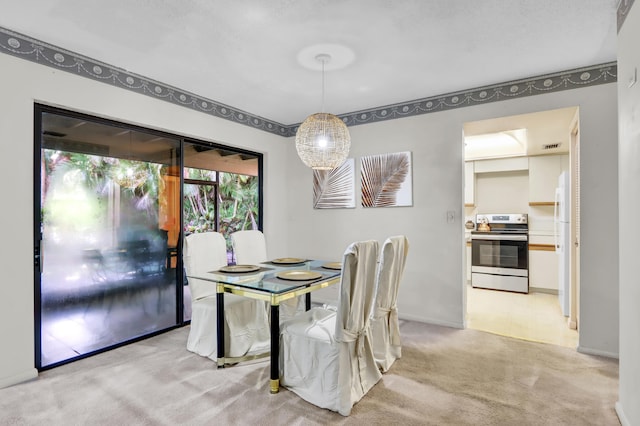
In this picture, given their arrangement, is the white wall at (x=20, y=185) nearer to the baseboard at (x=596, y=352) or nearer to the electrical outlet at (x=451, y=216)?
the electrical outlet at (x=451, y=216)

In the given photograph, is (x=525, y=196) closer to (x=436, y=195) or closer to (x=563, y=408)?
(x=436, y=195)

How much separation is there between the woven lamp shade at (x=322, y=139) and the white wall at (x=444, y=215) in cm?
141

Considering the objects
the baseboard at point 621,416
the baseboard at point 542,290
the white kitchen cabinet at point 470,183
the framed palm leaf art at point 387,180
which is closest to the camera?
the baseboard at point 621,416

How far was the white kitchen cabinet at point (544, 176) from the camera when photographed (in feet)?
16.7

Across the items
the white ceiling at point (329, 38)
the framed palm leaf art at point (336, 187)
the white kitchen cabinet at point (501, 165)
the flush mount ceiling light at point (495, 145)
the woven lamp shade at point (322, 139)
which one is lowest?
the framed palm leaf art at point (336, 187)

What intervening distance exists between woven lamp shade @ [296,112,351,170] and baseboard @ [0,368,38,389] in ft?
8.42

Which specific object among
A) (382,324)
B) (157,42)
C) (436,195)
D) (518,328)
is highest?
(157,42)

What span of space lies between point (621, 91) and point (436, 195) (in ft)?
6.26

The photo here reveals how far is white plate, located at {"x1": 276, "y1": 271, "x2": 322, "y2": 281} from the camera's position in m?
2.48

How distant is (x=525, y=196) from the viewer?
18.2 feet

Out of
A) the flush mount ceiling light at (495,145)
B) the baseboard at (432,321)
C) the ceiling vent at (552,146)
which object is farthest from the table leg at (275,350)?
the ceiling vent at (552,146)

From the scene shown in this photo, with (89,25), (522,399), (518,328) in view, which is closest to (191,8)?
(89,25)

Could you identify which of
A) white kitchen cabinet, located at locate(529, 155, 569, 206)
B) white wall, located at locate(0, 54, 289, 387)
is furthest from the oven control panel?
white wall, located at locate(0, 54, 289, 387)

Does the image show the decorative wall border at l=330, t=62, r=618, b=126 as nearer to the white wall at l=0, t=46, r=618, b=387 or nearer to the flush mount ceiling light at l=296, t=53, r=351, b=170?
the white wall at l=0, t=46, r=618, b=387
